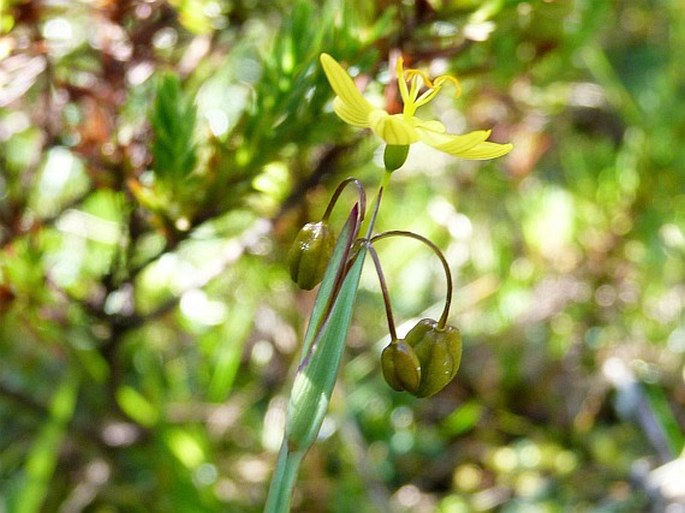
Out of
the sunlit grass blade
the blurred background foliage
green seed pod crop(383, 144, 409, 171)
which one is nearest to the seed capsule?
green seed pod crop(383, 144, 409, 171)

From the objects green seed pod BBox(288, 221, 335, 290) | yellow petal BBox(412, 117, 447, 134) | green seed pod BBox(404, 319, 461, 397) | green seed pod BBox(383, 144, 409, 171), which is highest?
yellow petal BBox(412, 117, 447, 134)

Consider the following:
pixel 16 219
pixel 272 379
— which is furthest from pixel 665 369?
pixel 16 219

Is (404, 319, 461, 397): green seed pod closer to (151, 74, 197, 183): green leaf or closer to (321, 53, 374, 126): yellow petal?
(321, 53, 374, 126): yellow petal

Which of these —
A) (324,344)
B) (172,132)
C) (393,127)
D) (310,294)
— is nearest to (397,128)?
(393,127)

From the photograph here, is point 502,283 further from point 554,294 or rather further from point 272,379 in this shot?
point 272,379

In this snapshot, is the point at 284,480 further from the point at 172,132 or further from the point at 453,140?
the point at 172,132

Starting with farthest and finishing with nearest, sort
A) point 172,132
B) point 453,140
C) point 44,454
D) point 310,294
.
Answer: point 310,294, point 44,454, point 172,132, point 453,140

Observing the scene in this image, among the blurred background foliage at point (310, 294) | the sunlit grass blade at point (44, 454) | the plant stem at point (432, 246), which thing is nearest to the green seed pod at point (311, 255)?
the plant stem at point (432, 246)

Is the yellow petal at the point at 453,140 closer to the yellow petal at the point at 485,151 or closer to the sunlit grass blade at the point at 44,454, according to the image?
the yellow petal at the point at 485,151
